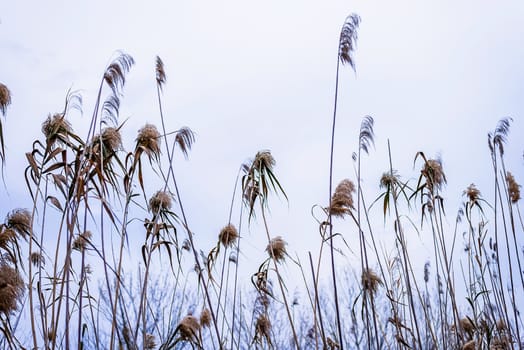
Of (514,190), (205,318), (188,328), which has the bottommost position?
(188,328)

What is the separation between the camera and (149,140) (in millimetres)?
2715

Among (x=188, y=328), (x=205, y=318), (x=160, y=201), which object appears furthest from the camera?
(x=205, y=318)

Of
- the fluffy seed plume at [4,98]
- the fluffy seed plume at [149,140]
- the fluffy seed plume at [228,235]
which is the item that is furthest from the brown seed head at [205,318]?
the fluffy seed plume at [4,98]

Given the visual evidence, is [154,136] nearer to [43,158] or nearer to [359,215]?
[43,158]

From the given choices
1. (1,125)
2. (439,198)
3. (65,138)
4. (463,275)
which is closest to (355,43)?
(439,198)

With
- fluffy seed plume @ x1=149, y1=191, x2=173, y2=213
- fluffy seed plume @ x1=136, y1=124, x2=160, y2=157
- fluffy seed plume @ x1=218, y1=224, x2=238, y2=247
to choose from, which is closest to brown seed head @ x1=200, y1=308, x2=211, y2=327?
fluffy seed plume @ x1=218, y1=224, x2=238, y2=247

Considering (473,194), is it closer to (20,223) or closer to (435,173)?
(435,173)

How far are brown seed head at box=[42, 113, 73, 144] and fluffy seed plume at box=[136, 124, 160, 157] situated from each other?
14.0 inches

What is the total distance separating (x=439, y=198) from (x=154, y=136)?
219 centimetres

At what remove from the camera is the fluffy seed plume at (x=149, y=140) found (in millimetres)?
2705

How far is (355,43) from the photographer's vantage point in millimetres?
3455

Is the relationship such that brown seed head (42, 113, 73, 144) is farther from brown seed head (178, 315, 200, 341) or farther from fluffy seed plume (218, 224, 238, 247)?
fluffy seed plume (218, 224, 238, 247)

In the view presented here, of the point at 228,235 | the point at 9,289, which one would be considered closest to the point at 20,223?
the point at 9,289

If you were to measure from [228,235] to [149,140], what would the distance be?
4.19ft
